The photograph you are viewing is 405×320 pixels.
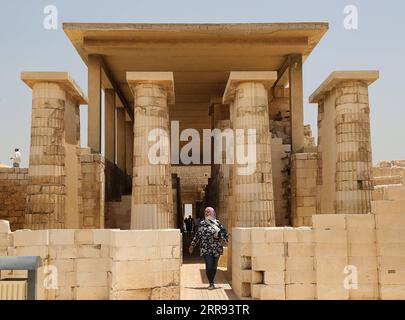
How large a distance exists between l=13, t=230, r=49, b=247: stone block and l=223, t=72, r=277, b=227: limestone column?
18.7 ft

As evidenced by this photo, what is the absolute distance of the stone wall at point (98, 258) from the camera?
7.78 meters

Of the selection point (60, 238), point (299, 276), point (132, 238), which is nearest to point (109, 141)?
point (60, 238)

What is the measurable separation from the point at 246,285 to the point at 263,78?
592cm

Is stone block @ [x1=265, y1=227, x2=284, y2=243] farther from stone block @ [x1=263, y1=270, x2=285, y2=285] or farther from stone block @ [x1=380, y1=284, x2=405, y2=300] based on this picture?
stone block @ [x1=380, y1=284, x2=405, y2=300]

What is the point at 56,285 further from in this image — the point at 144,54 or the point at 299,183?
the point at 144,54

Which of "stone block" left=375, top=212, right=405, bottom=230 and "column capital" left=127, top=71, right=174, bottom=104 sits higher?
"column capital" left=127, top=71, right=174, bottom=104

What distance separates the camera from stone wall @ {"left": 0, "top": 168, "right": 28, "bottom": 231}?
671 inches

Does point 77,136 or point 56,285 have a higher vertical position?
point 77,136

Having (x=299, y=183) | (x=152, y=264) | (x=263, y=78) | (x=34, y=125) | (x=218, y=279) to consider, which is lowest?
(x=218, y=279)

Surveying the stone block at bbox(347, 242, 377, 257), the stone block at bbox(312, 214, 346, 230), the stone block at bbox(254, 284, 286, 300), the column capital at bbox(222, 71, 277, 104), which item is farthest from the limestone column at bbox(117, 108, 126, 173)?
the stone block at bbox(347, 242, 377, 257)

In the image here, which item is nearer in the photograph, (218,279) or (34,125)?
(218,279)

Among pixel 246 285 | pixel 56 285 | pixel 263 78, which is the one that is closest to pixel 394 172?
pixel 263 78

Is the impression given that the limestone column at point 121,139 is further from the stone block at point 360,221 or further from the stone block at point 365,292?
the stone block at point 365,292

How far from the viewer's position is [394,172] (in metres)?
15.0
